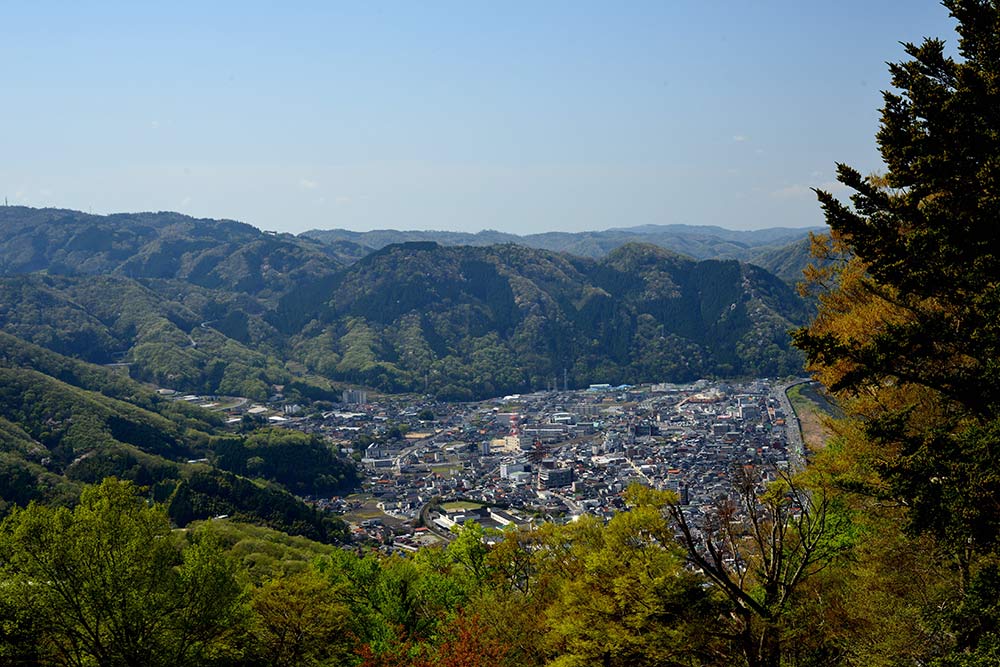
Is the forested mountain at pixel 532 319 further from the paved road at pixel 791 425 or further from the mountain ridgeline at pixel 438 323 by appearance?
the paved road at pixel 791 425

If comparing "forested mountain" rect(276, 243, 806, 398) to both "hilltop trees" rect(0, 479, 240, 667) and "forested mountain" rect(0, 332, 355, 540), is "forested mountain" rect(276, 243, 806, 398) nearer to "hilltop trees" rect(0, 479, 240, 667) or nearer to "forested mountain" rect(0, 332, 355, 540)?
"forested mountain" rect(0, 332, 355, 540)

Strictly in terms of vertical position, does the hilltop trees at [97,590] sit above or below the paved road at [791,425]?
above

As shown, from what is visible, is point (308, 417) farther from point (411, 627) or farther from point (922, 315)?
point (922, 315)

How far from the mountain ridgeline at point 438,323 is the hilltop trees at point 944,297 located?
108 meters

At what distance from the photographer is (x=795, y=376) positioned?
11719 centimetres

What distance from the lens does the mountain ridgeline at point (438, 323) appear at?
125938 millimetres

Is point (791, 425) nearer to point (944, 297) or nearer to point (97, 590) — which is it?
point (944, 297)

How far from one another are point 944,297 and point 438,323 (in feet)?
460

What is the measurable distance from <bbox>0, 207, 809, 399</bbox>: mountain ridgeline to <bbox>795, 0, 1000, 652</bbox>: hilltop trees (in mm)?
107582

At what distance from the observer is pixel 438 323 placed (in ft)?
495

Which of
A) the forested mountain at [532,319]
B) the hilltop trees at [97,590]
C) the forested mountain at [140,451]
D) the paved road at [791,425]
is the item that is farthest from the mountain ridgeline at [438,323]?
the hilltop trees at [97,590]

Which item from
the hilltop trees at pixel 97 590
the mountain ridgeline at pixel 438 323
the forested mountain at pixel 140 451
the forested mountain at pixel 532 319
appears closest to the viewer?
the hilltop trees at pixel 97 590

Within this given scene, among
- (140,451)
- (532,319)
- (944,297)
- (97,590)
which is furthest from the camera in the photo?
(532,319)

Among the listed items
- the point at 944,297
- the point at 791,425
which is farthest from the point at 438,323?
the point at 944,297
